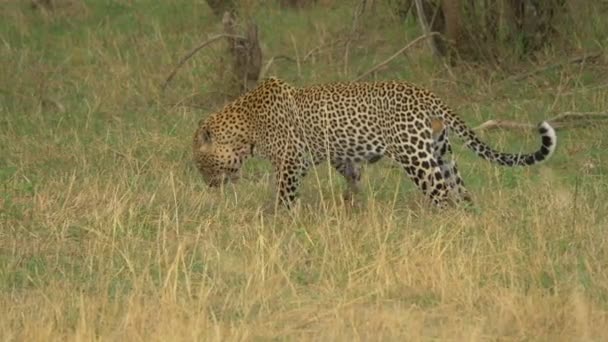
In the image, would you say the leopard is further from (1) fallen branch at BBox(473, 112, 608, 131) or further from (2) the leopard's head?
(1) fallen branch at BBox(473, 112, 608, 131)

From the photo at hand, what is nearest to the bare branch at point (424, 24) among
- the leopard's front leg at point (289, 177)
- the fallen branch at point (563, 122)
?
the fallen branch at point (563, 122)

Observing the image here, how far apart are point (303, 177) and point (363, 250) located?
81.3 inches

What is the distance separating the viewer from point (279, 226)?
8.23 meters

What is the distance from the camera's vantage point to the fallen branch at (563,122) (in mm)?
10742

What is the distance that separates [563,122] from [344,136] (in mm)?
A: 2658

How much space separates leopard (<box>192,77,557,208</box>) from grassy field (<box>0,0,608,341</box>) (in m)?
0.19

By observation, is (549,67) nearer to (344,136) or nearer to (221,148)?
(344,136)

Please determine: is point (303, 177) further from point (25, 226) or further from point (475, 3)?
point (475, 3)

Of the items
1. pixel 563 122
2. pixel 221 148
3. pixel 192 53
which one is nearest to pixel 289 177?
pixel 221 148

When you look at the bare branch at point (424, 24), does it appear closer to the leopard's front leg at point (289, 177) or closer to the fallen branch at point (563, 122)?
the fallen branch at point (563, 122)

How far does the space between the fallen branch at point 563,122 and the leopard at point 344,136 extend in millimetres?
1916

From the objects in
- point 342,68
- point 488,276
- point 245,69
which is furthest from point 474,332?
point 342,68

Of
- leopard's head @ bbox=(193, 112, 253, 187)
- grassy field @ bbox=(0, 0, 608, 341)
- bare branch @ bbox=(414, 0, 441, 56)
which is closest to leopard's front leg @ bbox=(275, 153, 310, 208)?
grassy field @ bbox=(0, 0, 608, 341)

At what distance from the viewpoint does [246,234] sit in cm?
791
